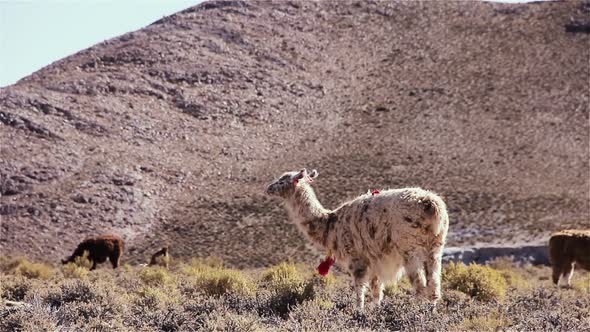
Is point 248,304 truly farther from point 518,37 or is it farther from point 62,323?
point 518,37

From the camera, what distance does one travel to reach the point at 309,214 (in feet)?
42.9

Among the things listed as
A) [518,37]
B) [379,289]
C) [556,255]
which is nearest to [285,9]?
[518,37]

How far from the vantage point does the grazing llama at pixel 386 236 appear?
421 inches

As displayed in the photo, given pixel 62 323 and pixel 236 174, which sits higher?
pixel 62 323

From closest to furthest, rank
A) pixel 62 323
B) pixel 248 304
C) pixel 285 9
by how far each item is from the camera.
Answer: pixel 62 323 < pixel 248 304 < pixel 285 9

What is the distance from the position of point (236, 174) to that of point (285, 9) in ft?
86.3

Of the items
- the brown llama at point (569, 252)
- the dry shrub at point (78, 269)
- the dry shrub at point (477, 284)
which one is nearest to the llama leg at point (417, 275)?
the dry shrub at point (477, 284)

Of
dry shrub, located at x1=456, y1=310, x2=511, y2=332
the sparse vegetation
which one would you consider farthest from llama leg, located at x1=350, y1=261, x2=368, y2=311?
dry shrub, located at x1=456, y1=310, x2=511, y2=332

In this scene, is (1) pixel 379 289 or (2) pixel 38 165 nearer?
(1) pixel 379 289

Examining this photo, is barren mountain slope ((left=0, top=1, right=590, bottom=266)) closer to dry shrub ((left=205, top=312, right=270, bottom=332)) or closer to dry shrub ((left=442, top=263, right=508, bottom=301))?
dry shrub ((left=442, top=263, right=508, bottom=301))

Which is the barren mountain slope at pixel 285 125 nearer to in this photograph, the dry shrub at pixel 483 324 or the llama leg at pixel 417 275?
the llama leg at pixel 417 275

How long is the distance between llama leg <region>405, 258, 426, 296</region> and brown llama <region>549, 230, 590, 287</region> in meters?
9.98

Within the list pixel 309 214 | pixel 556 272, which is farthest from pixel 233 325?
pixel 556 272

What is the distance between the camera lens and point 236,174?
47.4m
